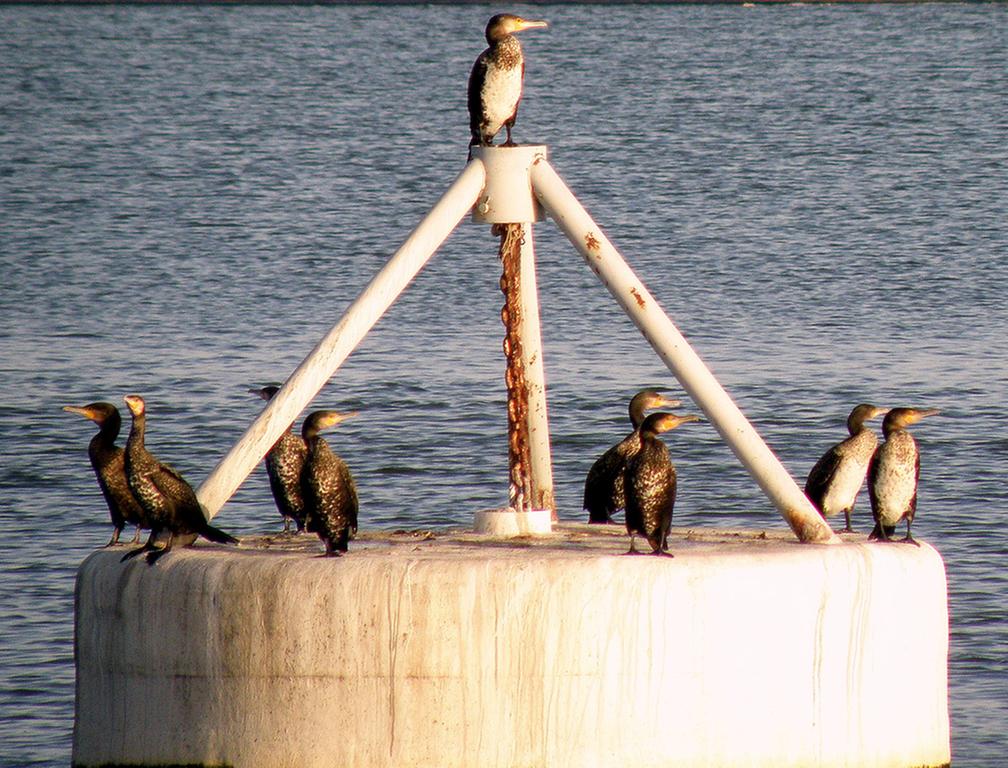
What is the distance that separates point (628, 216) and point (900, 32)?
196ft

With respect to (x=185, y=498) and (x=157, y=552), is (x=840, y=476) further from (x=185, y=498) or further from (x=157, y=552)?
(x=157, y=552)

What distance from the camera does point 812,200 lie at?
5097cm

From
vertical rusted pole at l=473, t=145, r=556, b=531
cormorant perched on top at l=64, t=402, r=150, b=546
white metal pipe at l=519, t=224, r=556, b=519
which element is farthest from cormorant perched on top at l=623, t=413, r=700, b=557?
cormorant perched on top at l=64, t=402, r=150, b=546

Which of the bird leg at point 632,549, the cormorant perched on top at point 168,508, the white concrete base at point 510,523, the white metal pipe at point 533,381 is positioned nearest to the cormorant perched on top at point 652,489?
the bird leg at point 632,549

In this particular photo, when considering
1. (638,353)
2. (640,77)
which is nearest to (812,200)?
(638,353)

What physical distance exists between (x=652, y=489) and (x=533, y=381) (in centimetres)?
133

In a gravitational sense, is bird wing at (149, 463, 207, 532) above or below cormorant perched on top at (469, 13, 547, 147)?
below

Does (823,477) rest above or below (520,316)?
below

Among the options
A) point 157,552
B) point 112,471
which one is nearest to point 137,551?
point 157,552

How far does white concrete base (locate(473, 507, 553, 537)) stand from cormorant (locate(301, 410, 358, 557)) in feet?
2.14

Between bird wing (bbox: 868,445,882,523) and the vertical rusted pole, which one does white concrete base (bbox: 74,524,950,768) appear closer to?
the vertical rusted pole

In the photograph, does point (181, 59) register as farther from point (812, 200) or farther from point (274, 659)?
point (274, 659)

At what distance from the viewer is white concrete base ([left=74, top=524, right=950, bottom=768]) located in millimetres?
9867

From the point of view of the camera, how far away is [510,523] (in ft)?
37.6
